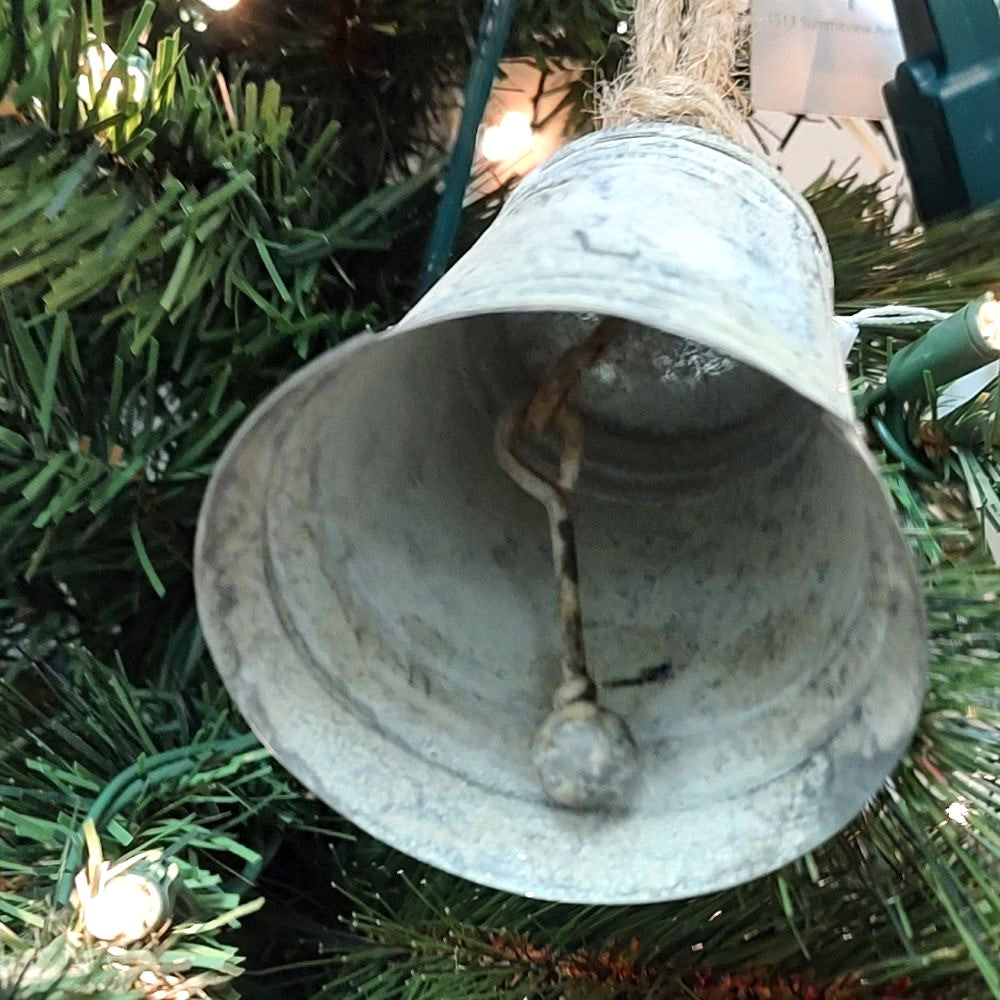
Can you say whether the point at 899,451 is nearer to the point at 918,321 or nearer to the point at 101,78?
the point at 918,321

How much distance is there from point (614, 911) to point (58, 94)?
1.25 feet

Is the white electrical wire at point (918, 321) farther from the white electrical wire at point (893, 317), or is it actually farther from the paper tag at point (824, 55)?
the paper tag at point (824, 55)

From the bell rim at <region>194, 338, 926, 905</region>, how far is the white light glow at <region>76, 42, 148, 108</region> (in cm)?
13

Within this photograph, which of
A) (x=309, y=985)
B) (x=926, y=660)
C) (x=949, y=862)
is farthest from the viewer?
(x=309, y=985)

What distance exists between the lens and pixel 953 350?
40 centimetres

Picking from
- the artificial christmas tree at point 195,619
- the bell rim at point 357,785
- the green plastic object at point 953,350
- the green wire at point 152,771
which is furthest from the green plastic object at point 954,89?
the green wire at point 152,771

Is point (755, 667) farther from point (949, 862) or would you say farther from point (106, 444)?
point (106, 444)

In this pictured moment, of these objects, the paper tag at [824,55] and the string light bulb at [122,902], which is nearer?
the string light bulb at [122,902]

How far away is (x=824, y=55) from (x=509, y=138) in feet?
→ 0.65

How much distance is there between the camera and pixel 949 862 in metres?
0.44

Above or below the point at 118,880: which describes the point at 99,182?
above

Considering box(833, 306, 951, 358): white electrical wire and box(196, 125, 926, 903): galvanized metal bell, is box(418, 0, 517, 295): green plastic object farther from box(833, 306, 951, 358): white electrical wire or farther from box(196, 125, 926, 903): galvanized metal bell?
box(833, 306, 951, 358): white electrical wire

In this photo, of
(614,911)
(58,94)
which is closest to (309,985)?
(614,911)

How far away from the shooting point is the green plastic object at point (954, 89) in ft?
1.64
